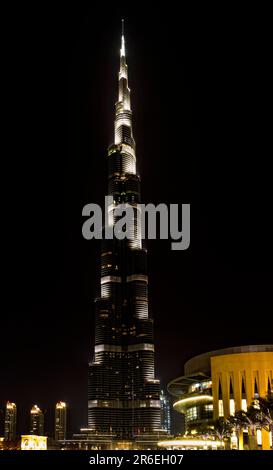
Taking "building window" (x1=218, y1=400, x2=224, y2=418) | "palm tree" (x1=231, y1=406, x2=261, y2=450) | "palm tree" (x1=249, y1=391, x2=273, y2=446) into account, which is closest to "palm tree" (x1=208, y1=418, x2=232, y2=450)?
"palm tree" (x1=231, y1=406, x2=261, y2=450)

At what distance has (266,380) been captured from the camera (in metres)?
123

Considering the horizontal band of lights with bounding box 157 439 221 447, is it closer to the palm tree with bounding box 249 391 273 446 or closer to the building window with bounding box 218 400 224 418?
the building window with bounding box 218 400 224 418

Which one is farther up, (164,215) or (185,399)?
(164,215)

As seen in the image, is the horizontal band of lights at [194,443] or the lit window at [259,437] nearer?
the lit window at [259,437]

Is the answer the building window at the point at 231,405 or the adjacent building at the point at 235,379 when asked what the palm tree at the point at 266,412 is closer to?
the adjacent building at the point at 235,379

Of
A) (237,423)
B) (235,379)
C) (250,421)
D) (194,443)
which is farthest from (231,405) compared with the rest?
(250,421)

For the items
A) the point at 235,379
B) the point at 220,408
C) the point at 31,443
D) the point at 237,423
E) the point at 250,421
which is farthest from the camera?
the point at 220,408

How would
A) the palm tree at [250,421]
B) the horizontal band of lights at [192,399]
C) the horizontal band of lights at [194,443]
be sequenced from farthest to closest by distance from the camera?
1. the horizontal band of lights at [192,399]
2. the horizontal band of lights at [194,443]
3. the palm tree at [250,421]

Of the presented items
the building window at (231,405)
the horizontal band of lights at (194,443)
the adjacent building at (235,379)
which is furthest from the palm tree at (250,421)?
the horizontal band of lights at (194,443)

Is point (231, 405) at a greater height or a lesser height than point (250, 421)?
greater

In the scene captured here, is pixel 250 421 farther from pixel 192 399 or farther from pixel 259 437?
pixel 192 399

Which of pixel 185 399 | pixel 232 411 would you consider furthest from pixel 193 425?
pixel 232 411
